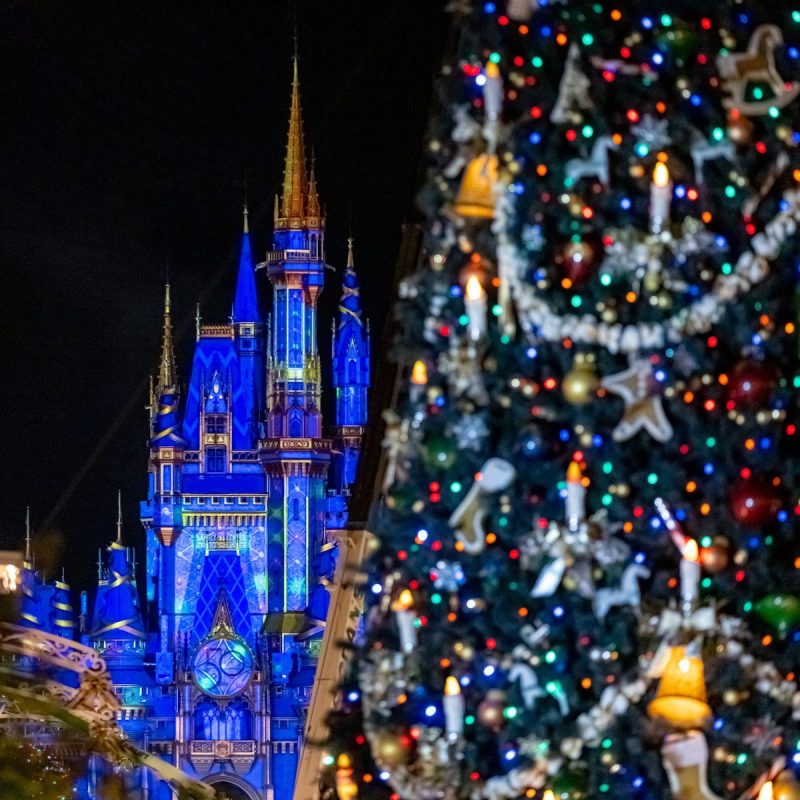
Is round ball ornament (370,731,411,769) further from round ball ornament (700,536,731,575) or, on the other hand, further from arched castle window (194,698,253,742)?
arched castle window (194,698,253,742)

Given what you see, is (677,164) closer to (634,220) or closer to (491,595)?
(634,220)

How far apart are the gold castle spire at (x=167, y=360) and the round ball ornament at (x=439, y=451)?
707 inches

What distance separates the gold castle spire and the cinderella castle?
29 millimetres

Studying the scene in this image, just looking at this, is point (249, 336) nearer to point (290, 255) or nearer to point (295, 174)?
point (290, 255)

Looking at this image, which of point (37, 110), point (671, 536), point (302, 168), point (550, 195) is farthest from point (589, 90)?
point (302, 168)

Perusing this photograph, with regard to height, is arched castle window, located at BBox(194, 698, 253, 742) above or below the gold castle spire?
below

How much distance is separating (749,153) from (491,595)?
3.98ft

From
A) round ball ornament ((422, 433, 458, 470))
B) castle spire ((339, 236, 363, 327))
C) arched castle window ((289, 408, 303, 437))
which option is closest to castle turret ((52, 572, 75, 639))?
arched castle window ((289, 408, 303, 437))

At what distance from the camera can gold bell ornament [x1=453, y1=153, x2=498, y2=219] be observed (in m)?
4.46

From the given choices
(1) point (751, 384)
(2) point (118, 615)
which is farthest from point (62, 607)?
(1) point (751, 384)

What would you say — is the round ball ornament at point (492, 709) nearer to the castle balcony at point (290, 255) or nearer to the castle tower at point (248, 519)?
the castle tower at point (248, 519)

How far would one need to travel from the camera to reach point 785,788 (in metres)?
4.50

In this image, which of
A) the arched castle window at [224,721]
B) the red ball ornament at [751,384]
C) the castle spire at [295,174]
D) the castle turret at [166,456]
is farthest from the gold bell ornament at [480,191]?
the arched castle window at [224,721]

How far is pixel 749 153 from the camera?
4566 mm
